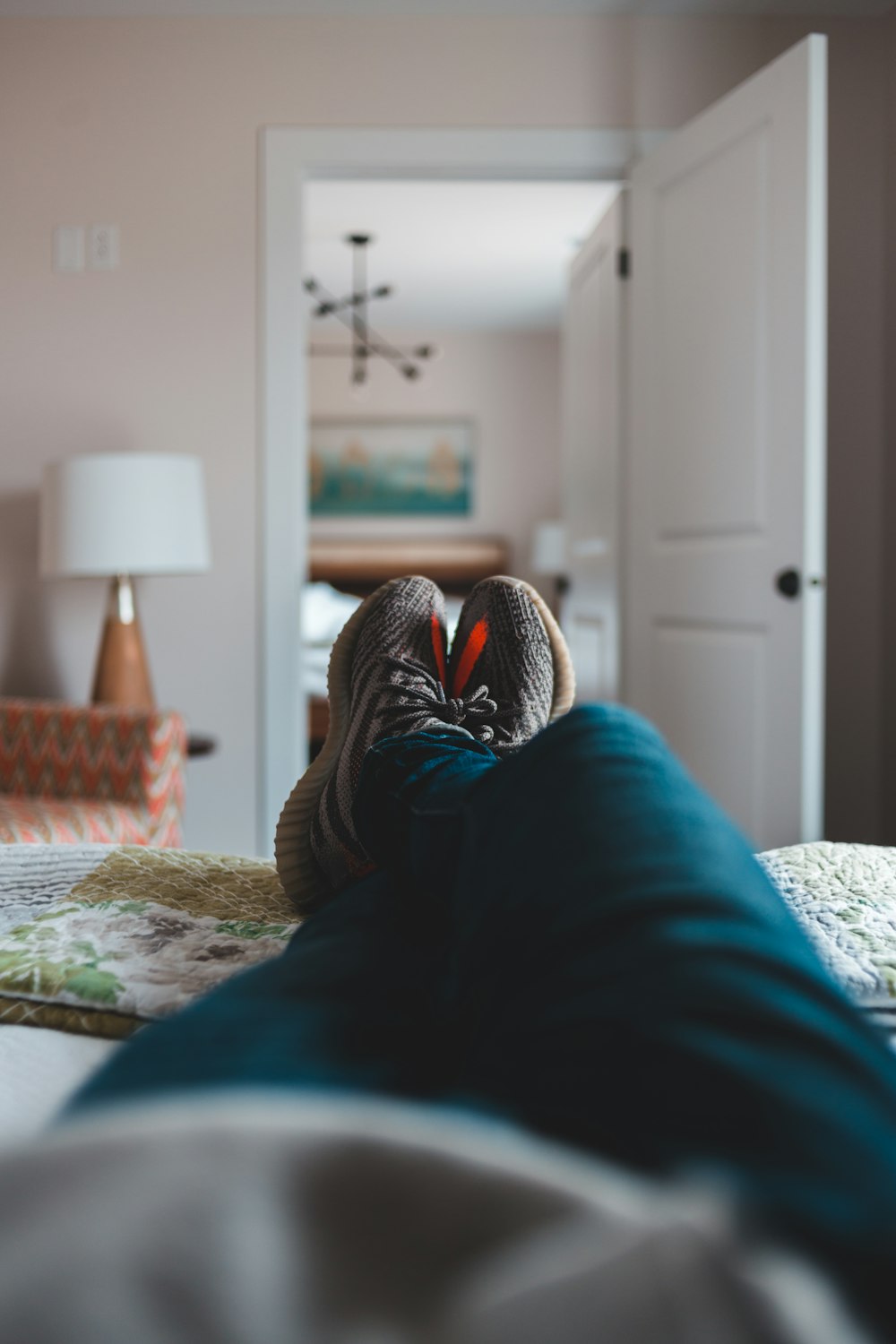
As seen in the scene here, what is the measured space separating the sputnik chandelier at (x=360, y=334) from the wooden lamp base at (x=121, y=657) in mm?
2697

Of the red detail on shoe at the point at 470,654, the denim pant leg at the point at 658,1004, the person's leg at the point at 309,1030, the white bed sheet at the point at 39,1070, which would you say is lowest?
the white bed sheet at the point at 39,1070

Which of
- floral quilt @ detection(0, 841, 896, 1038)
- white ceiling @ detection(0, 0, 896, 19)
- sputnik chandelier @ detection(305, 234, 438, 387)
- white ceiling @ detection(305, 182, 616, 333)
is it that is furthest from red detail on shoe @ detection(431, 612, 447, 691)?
sputnik chandelier @ detection(305, 234, 438, 387)

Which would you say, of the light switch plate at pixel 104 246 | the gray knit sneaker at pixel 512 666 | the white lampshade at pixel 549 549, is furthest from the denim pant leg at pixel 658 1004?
the white lampshade at pixel 549 549

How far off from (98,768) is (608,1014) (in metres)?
1.90

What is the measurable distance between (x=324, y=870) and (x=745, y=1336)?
67 cm

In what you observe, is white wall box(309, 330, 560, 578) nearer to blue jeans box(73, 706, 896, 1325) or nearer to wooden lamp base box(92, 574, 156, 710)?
wooden lamp base box(92, 574, 156, 710)

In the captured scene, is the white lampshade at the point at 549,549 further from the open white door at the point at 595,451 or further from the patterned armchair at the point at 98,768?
the patterned armchair at the point at 98,768

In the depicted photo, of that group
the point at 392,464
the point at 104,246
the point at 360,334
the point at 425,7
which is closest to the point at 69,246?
the point at 104,246

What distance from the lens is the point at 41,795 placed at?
7.07 ft

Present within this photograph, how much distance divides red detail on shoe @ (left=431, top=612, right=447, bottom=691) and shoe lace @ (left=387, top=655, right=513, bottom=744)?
4 centimetres

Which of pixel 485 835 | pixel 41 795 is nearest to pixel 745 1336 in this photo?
pixel 485 835

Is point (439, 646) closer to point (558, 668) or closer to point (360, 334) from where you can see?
point (558, 668)

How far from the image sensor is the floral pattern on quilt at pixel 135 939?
64 centimetres

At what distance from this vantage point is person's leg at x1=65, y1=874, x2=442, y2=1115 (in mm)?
346
